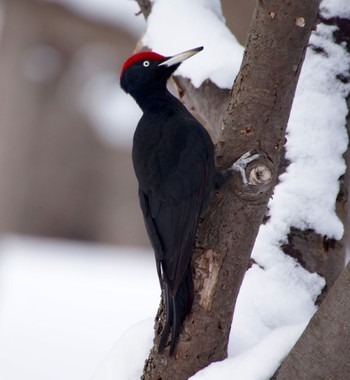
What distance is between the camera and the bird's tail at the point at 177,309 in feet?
6.63

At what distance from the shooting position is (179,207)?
2215 millimetres

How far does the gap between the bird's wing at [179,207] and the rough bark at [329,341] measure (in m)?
0.42

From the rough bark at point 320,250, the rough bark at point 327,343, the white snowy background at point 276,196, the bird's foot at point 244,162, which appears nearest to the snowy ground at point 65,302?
the white snowy background at point 276,196

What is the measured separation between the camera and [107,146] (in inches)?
331

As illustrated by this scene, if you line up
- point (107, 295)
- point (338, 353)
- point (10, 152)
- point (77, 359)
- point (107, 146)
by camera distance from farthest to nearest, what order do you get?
point (107, 146)
point (10, 152)
point (107, 295)
point (77, 359)
point (338, 353)

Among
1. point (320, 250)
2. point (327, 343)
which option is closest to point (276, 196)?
point (320, 250)

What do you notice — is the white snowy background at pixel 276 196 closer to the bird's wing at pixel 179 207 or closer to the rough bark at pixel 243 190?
the rough bark at pixel 243 190

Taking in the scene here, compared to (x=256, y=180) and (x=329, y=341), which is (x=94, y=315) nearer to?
(x=256, y=180)

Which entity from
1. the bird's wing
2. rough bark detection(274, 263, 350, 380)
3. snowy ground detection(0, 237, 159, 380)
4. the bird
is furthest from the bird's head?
snowy ground detection(0, 237, 159, 380)

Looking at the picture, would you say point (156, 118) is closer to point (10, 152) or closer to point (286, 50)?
point (286, 50)

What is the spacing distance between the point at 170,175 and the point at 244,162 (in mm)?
310

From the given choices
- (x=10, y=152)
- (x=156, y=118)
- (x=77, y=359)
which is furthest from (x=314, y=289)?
(x=10, y=152)

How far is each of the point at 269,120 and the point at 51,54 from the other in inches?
240

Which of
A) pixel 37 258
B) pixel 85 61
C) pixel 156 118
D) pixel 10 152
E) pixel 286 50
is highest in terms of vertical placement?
pixel 286 50
